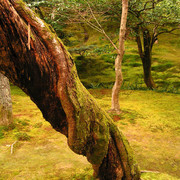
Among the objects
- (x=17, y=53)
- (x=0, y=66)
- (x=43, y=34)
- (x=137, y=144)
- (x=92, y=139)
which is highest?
(x=43, y=34)

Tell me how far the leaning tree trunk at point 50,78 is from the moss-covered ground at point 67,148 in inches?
61.2

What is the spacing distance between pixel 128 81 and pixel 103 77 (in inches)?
88.1

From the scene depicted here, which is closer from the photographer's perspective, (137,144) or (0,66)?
(0,66)

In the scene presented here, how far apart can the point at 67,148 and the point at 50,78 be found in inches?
160

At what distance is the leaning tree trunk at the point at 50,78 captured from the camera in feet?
5.15

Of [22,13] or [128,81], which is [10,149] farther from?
[128,81]

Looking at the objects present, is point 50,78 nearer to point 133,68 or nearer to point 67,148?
point 67,148

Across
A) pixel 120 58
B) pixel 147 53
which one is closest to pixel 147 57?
pixel 147 53

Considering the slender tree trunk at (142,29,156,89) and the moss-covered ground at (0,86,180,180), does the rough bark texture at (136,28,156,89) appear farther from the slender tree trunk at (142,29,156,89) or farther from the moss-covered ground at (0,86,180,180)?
the moss-covered ground at (0,86,180,180)

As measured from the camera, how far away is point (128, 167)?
2.93 metres

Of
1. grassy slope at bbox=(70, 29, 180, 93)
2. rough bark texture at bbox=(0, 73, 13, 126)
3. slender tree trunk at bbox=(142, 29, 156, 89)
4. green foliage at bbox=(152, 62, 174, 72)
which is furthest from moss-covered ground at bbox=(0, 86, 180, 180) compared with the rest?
green foliage at bbox=(152, 62, 174, 72)

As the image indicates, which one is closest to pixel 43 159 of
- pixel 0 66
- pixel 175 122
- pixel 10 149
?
pixel 10 149

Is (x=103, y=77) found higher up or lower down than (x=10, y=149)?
higher up

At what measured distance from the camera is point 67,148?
5504mm
